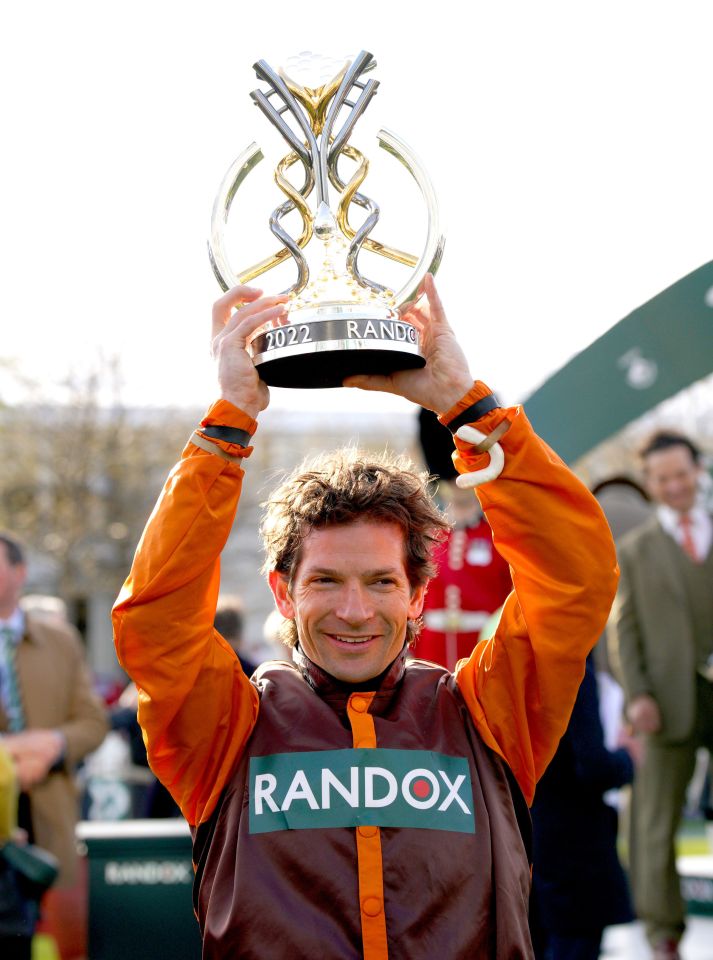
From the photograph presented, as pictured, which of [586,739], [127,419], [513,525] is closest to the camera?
[513,525]

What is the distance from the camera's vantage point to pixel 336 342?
8.62 ft

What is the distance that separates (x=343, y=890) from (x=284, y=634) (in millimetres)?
644

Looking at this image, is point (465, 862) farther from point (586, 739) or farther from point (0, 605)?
point (0, 605)

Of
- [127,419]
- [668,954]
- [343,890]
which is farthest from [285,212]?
[127,419]

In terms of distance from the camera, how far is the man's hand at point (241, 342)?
8.39 ft

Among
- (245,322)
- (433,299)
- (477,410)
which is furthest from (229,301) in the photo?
(477,410)

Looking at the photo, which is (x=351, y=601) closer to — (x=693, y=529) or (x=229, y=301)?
(x=229, y=301)

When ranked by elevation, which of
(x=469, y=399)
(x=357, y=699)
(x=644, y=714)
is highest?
(x=469, y=399)

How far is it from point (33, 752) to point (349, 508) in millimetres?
4060

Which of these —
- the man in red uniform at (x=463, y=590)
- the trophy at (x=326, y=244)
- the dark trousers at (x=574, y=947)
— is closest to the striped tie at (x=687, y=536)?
the man in red uniform at (x=463, y=590)

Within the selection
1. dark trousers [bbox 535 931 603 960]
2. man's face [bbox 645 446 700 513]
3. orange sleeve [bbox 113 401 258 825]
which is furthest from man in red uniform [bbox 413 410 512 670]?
orange sleeve [bbox 113 401 258 825]

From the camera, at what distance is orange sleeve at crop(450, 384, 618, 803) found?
8.32 ft

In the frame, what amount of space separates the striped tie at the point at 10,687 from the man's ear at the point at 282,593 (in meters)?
3.98

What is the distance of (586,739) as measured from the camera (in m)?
4.21
